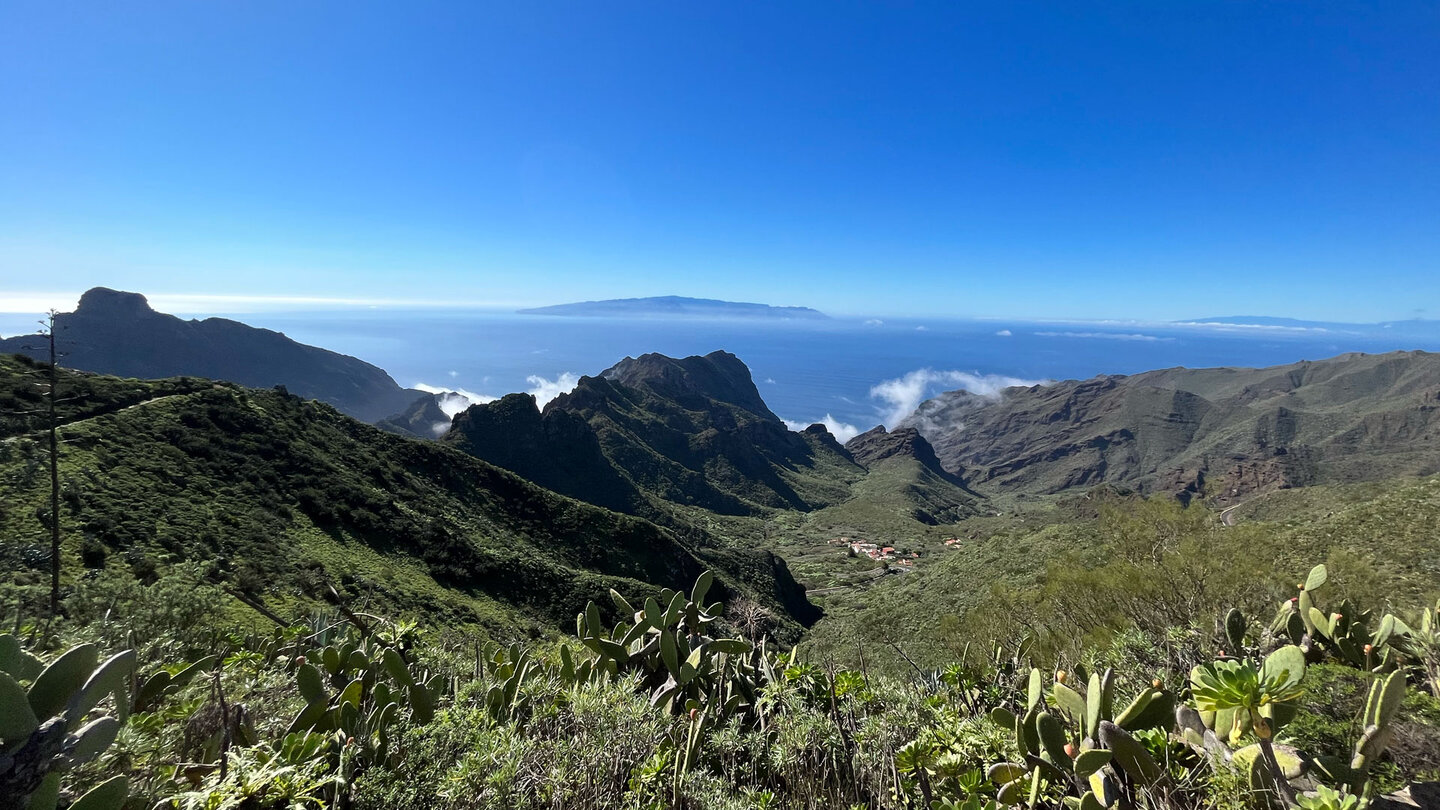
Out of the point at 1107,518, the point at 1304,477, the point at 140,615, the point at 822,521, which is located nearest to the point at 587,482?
the point at 822,521

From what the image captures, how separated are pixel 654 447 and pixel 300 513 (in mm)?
91726

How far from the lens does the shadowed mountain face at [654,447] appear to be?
8850cm

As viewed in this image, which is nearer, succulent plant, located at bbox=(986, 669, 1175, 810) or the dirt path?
succulent plant, located at bbox=(986, 669, 1175, 810)

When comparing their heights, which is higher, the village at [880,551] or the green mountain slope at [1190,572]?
the green mountain slope at [1190,572]

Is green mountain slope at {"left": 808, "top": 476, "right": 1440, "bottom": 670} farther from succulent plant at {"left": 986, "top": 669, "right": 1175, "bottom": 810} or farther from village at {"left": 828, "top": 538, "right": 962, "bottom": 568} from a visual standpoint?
village at {"left": 828, "top": 538, "right": 962, "bottom": 568}

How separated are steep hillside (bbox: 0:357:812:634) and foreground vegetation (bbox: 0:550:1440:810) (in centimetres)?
2181

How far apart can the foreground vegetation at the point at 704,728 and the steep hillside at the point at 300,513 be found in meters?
Answer: 21.8

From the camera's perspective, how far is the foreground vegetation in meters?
2.63

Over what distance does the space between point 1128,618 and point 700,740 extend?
15.5 m

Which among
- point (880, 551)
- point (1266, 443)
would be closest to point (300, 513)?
point (880, 551)

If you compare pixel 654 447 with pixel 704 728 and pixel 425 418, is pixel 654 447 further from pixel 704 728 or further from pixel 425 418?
pixel 704 728

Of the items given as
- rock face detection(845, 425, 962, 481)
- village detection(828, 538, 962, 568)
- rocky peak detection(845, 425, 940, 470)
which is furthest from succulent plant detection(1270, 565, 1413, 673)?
rocky peak detection(845, 425, 940, 470)

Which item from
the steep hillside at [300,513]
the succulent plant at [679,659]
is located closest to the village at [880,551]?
the steep hillside at [300,513]

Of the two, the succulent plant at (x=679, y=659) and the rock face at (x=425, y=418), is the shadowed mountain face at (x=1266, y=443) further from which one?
the rock face at (x=425, y=418)
